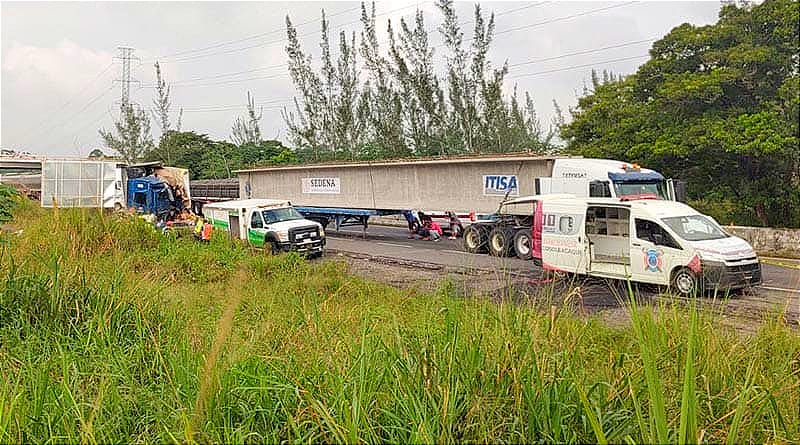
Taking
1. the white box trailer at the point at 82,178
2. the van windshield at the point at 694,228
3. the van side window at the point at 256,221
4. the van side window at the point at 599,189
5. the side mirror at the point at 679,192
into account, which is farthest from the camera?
the white box trailer at the point at 82,178

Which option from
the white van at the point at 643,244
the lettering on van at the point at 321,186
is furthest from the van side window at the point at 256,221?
the white van at the point at 643,244

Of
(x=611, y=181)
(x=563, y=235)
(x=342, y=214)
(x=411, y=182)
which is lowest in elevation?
(x=563, y=235)

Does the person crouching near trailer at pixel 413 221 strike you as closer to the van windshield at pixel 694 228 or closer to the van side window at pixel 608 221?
the van side window at pixel 608 221

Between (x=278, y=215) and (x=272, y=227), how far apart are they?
0.71 metres

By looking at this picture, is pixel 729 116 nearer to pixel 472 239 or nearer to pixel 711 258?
pixel 472 239

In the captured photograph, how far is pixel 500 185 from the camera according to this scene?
2103 centimetres

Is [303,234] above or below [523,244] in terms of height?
above

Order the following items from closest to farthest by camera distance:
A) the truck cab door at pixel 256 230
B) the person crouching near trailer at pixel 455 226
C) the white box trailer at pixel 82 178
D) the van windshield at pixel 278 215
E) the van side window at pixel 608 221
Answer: the van side window at pixel 608 221
the truck cab door at pixel 256 230
the van windshield at pixel 278 215
the person crouching near trailer at pixel 455 226
the white box trailer at pixel 82 178

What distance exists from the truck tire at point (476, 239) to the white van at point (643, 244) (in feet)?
17.5

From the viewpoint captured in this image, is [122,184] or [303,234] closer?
[303,234]

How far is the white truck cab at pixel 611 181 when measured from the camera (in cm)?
1784

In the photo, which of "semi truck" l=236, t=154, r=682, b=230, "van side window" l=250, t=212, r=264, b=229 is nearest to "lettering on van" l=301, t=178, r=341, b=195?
"semi truck" l=236, t=154, r=682, b=230

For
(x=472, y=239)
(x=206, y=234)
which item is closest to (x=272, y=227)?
(x=206, y=234)

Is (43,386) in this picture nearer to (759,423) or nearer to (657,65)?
(759,423)
